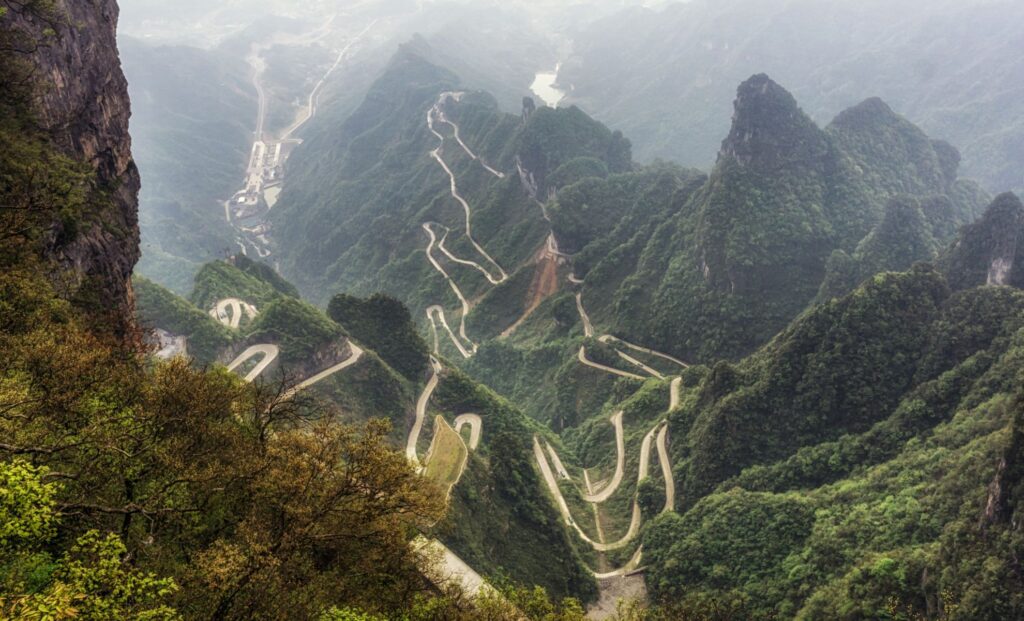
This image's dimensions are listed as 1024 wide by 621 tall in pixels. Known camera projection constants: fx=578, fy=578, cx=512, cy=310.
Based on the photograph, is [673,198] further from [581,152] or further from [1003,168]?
[1003,168]

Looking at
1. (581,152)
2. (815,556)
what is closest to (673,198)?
(581,152)

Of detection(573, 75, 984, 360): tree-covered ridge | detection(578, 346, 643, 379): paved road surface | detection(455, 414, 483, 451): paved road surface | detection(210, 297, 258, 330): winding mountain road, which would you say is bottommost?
detection(578, 346, 643, 379): paved road surface

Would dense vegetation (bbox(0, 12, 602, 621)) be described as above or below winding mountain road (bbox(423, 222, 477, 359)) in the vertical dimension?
above

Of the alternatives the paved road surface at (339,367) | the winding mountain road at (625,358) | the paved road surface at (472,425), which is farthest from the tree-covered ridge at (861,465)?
the paved road surface at (339,367)

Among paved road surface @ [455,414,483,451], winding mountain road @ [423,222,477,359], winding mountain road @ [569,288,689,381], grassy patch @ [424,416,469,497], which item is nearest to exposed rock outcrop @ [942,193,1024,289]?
winding mountain road @ [569,288,689,381]

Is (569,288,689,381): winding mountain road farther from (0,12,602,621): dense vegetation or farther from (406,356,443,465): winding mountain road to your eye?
(0,12,602,621): dense vegetation

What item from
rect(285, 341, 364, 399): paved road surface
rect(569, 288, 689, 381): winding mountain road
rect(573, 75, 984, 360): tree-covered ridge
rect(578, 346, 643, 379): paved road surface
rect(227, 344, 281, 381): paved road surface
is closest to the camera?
rect(227, 344, 281, 381): paved road surface

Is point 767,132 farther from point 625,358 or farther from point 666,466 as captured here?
point 666,466
